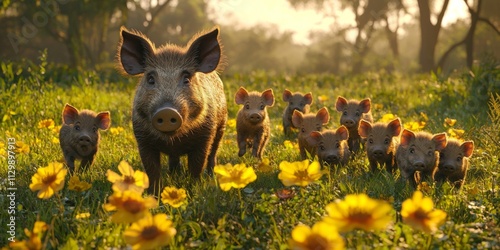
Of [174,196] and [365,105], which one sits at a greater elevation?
[365,105]

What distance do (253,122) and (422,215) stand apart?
5.19 meters

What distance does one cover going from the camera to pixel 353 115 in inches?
313

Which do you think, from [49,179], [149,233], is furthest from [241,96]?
[149,233]

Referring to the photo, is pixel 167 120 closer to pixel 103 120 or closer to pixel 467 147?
pixel 103 120

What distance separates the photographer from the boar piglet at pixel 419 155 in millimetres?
5188

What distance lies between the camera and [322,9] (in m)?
48.1

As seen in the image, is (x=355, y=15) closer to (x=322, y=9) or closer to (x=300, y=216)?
(x=322, y=9)

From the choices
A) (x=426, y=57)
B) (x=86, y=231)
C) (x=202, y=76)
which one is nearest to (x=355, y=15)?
(x=426, y=57)

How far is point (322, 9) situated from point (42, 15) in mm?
25044

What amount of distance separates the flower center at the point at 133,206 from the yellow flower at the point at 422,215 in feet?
4.43

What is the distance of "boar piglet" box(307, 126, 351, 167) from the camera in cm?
601

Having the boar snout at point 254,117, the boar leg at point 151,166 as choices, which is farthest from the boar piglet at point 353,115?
the boar leg at point 151,166

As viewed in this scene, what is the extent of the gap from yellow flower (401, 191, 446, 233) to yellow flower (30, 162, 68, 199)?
191cm

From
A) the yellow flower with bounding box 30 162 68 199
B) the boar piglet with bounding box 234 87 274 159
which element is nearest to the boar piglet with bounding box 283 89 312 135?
the boar piglet with bounding box 234 87 274 159
